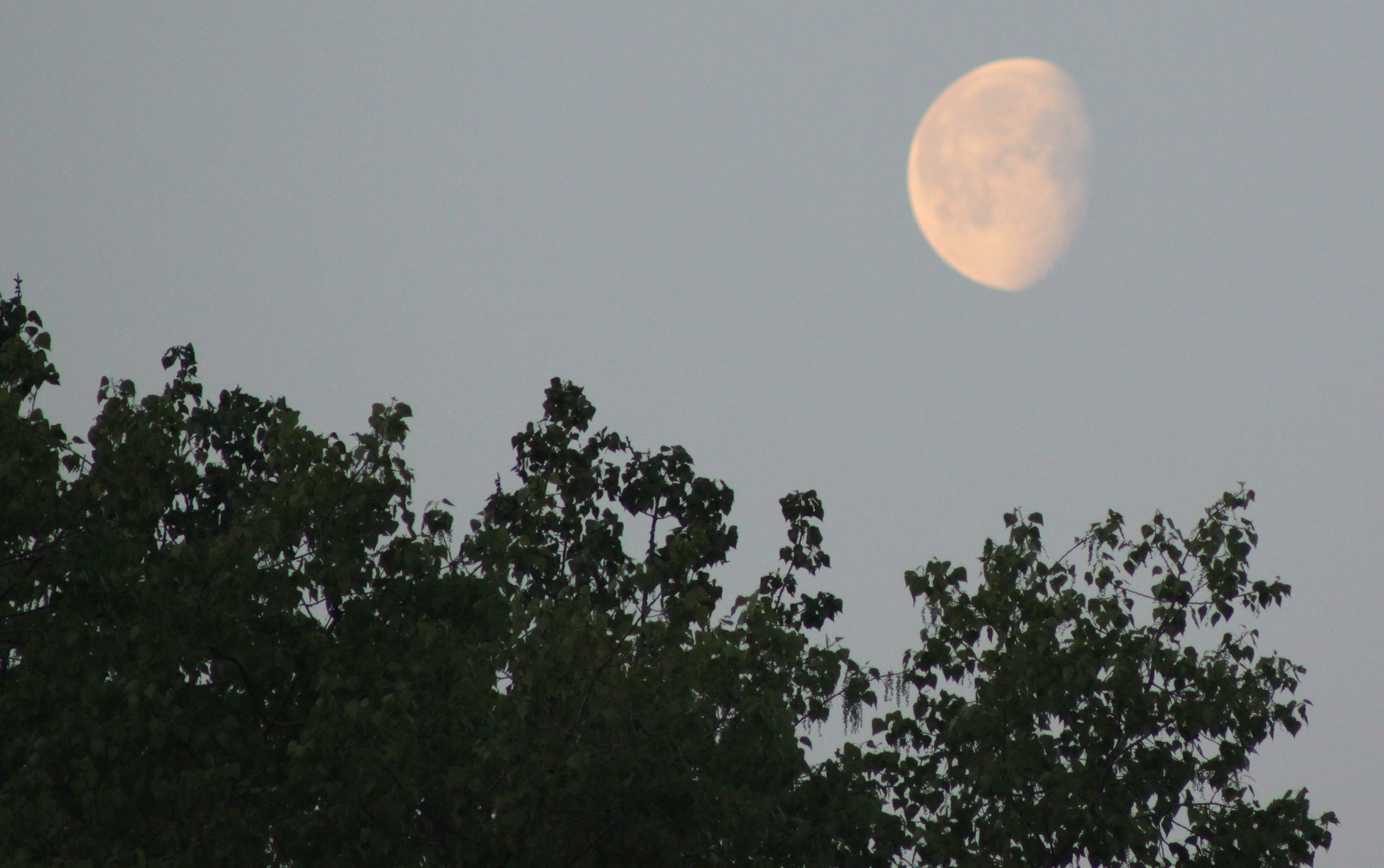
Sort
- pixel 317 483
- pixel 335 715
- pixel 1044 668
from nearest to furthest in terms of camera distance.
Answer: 1. pixel 335 715
2. pixel 317 483
3. pixel 1044 668

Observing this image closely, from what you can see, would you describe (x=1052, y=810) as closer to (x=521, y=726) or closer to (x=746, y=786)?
(x=746, y=786)

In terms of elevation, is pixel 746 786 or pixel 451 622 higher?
pixel 451 622

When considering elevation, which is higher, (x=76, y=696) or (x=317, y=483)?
(x=317, y=483)

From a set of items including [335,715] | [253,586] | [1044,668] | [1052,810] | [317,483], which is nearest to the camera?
[335,715]

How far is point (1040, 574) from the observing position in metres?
19.1

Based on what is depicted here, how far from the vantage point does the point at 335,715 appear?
539 inches

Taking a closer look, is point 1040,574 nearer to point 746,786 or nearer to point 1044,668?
point 1044,668

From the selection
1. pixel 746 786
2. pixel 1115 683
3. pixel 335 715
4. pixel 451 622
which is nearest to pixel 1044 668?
pixel 1115 683

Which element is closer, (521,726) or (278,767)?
(521,726)

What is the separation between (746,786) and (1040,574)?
22.1 feet

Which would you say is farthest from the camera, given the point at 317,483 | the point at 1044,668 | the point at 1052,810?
the point at 1044,668

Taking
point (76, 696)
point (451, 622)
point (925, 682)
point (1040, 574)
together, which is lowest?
point (76, 696)

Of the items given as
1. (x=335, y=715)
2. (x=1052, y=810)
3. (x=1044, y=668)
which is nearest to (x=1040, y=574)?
(x=1044, y=668)

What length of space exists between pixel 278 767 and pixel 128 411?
410 centimetres
